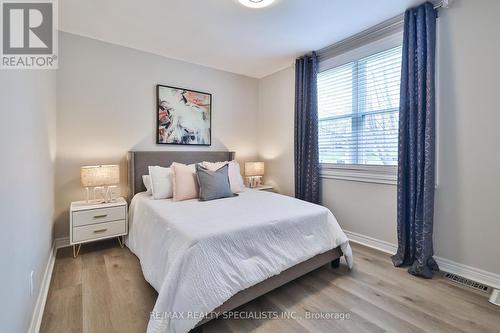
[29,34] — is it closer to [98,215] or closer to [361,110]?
[98,215]

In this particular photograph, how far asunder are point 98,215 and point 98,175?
437 millimetres

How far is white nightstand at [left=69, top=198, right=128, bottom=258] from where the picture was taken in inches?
95.1

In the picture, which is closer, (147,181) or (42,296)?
(42,296)

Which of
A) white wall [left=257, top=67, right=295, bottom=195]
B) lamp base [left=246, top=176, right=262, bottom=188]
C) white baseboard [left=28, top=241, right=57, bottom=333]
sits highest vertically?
white wall [left=257, top=67, right=295, bottom=195]

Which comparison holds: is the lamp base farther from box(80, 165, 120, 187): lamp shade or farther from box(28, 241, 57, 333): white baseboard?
box(28, 241, 57, 333): white baseboard


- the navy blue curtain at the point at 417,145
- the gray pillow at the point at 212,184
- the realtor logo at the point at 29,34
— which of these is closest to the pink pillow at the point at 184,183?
the gray pillow at the point at 212,184

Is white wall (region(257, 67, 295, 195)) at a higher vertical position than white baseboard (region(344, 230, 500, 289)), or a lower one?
higher

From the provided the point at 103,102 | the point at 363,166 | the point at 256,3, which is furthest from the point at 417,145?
the point at 103,102

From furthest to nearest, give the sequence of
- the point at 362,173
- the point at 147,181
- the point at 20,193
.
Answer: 1. the point at 147,181
2. the point at 362,173
3. the point at 20,193

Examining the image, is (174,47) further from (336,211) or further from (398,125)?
(336,211)

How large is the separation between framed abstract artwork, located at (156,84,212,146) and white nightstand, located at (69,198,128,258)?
111 centimetres

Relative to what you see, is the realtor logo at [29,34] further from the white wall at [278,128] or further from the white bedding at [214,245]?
the white wall at [278,128]

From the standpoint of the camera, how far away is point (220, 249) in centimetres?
153

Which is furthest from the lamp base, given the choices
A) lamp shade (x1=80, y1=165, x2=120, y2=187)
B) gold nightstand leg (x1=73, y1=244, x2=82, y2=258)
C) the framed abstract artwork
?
gold nightstand leg (x1=73, y1=244, x2=82, y2=258)
